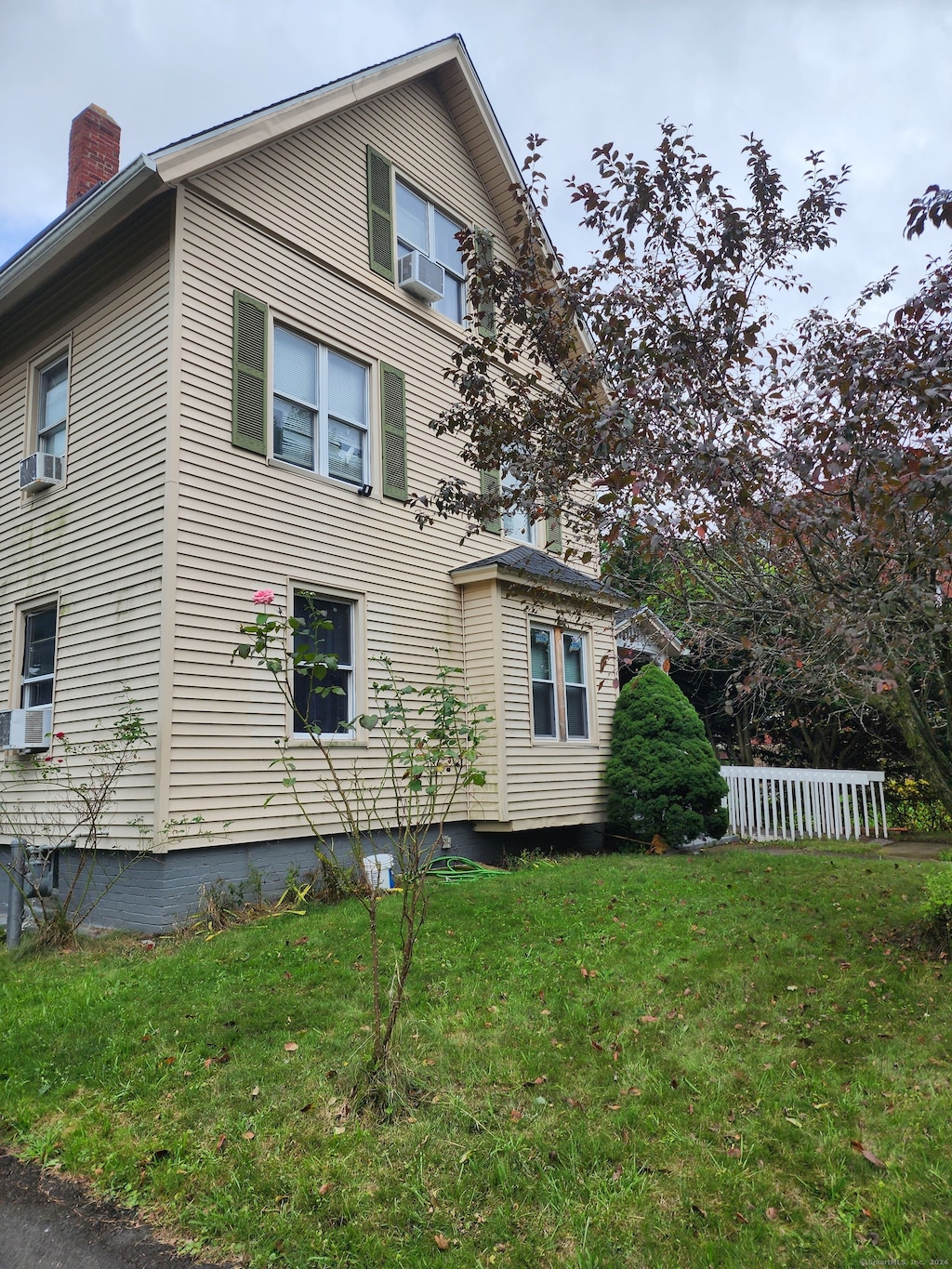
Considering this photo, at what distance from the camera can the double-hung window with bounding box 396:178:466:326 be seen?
11664 millimetres

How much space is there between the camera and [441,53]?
12.2m

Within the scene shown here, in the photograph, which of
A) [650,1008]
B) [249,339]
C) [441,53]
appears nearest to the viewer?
[650,1008]

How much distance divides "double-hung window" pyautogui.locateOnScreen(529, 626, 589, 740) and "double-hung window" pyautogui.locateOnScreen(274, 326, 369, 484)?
3409mm

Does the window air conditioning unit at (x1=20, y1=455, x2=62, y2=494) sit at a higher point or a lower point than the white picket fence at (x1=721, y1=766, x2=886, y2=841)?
higher

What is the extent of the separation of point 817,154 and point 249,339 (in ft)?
19.0

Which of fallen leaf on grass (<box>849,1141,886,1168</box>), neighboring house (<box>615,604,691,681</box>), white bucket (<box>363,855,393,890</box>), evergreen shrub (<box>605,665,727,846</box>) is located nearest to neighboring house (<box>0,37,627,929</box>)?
evergreen shrub (<box>605,665,727,846</box>)

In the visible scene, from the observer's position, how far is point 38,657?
973cm

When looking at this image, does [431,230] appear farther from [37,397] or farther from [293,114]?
[37,397]

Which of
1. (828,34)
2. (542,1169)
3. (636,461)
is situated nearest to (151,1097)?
(542,1169)

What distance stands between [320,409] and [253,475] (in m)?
1.44

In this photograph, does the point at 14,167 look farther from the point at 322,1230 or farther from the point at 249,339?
the point at 322,1230


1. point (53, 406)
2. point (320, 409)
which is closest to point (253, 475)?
point (320, 409)

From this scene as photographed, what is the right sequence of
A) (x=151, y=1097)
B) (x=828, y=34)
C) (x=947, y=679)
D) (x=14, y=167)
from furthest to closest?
(x=14, y=167) → (x=828, y=34) → (x=947, y=679) → (x=151, y=1097)

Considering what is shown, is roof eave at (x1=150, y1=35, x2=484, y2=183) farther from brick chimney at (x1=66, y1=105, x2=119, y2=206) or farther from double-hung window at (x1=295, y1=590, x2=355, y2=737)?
double-hung window at (x1=295, y1=590, x2=355, y2=737)
